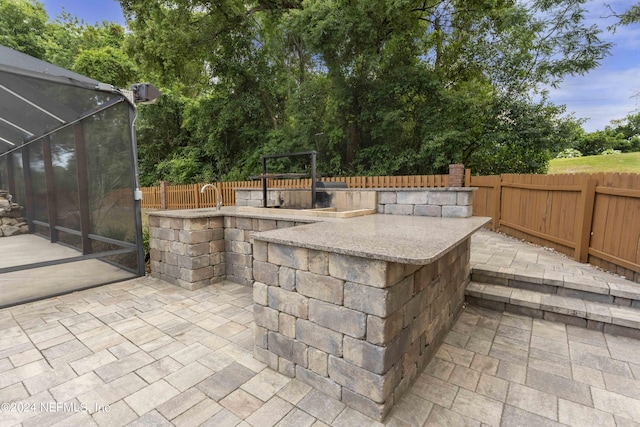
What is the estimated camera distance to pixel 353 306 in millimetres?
1664

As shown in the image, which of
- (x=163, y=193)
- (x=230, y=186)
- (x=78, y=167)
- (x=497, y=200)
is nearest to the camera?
(x=78, y=167)

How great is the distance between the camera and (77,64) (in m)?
11.5

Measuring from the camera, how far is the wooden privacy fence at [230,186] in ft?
22.4

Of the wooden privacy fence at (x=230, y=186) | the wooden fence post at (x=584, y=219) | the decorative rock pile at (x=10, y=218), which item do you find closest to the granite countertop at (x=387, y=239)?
the wooden fence post at (x=584, y=219)

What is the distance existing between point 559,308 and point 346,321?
2.36 meters

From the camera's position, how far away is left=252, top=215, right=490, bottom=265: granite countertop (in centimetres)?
150

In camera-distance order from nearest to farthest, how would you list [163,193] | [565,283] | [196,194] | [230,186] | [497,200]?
1. [565,283]
2. [497,200]
3. [230,186]
4. [196,194]
5. [163,193]

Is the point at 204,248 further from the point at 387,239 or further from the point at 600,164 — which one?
the point at 600,164

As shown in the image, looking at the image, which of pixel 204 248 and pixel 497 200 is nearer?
pixel 204 248

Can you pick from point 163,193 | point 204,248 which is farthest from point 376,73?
point 163,193

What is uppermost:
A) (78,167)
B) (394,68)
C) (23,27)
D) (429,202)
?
(23,27)

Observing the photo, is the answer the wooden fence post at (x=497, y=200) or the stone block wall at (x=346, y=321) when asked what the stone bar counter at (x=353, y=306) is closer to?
the stone block wall at (x=346, y=321)

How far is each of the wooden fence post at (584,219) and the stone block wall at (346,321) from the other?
2.77m

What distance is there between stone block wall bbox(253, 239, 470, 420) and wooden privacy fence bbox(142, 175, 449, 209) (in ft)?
14.6
